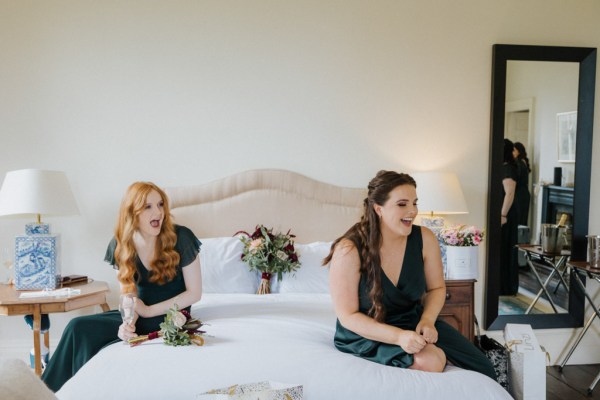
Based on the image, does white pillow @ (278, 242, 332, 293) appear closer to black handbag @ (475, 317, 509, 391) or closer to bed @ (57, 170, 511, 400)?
bed @ (57, 170, 511, 400)

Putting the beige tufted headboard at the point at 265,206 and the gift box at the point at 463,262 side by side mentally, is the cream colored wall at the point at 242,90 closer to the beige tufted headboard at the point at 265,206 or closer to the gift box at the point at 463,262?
the beige tufted headboard at the point at 265,206

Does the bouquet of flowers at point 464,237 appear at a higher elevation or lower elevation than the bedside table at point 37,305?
higher

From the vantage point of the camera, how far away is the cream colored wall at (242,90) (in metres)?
3.91

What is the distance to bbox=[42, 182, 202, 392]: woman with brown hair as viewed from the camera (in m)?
2.91

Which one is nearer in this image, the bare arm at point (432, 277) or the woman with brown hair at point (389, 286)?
the woman with brown hair at point (389, 286)

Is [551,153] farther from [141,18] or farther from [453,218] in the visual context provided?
[141,18]

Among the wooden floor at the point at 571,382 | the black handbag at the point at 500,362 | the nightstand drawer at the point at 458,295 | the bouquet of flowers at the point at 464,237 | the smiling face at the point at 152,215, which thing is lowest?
the wooden floor at the point at 571,382

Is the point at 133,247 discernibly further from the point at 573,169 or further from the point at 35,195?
the point at 573,169

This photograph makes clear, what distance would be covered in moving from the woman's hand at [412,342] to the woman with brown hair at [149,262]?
1.18 m

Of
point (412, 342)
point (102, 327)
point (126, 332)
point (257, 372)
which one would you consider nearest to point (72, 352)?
point (102, 327)

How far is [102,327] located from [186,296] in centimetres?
43

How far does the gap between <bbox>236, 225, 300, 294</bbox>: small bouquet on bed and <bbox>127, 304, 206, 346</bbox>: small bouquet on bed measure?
3.28 ft

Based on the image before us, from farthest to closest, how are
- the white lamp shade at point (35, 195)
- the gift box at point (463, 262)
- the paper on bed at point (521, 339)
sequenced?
the gift box at point (463, 262)
the white lamp shade at point (35, 195)
the paper on bed at point (521, 339)

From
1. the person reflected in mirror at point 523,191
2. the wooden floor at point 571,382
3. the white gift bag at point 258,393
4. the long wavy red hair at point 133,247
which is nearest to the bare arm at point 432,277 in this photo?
the white gift bag at point 258,393
